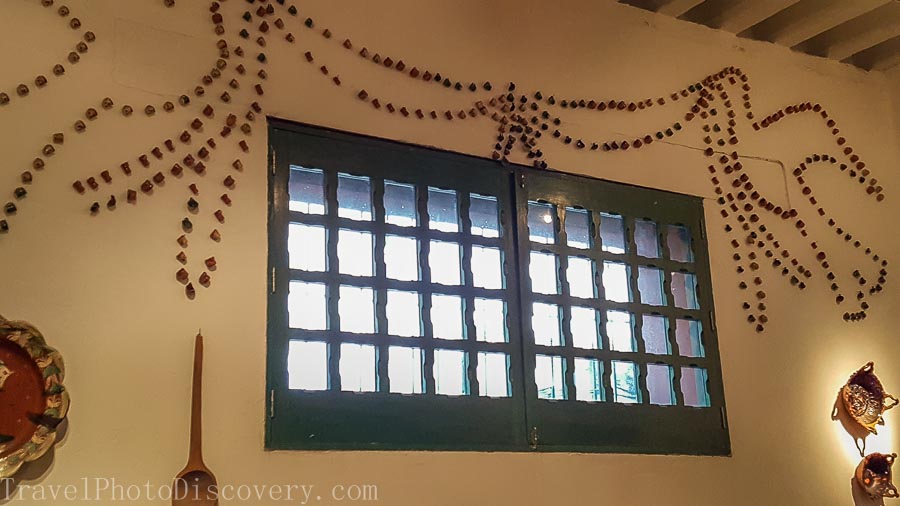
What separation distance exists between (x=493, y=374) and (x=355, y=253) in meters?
0.68

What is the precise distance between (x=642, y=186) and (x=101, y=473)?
2.44m

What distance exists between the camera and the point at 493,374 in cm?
342

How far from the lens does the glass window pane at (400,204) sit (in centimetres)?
340

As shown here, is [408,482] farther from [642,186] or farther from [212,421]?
[642,186]

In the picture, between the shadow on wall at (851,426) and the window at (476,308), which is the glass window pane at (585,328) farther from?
the shadow on wall at (851,426)

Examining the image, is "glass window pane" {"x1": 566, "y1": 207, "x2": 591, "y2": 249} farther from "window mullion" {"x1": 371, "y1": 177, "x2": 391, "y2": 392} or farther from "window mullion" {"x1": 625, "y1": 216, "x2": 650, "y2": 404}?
"window mullion" {"x1": 371, "y1": 177, "x2": 391, "y2": 392}

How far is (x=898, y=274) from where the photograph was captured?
15.3ft

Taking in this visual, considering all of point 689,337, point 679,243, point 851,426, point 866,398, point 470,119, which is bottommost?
point 851,426

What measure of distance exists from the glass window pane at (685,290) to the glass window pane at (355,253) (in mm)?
1421

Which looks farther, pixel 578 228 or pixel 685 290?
pixel 685 290

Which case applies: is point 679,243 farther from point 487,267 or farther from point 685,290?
point 487,267

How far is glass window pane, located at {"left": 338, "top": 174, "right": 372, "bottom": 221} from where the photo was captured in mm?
3305

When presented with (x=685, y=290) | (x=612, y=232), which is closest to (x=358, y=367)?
(x=612, y=232)

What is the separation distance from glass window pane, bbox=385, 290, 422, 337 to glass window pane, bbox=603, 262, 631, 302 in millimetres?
875
